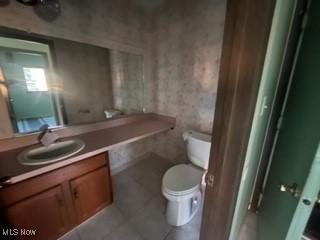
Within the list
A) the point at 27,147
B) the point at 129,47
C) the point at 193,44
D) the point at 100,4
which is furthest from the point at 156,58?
the point at 27,147

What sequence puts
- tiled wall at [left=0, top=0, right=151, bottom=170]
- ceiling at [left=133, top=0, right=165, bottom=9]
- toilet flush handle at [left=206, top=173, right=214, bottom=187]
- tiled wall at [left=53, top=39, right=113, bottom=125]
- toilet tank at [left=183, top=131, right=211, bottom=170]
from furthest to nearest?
ceiling at [left=133, top=0, right=165, bottom=9] → toilet tank at [left=183, top=131, right=211, bottom=170] → tiled wall at [left=53, top=39, right=113, bottom=125] → tiled wall at [left=0, top=0, right=151, bottom=170] → toilet flush handle at [left=206, top=173, right=214, bottom=187]

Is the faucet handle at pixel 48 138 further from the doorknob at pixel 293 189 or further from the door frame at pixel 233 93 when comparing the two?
the doorknob at pixel 293 189

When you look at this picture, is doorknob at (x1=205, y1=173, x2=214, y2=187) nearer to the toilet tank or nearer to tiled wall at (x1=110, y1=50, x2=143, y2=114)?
the toilet tank

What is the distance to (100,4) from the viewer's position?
161 cm

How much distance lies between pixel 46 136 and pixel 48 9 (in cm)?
109

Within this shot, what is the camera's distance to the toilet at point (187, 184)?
4.48ft

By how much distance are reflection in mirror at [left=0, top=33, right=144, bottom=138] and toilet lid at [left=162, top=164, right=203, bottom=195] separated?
1088 millimetres

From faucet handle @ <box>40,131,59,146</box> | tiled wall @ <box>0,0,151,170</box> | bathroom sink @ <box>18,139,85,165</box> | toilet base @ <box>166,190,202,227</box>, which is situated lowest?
toilet base @ <box>166,190,202,227</box>

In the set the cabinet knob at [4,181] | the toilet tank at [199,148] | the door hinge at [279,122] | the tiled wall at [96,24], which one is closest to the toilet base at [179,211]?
the toilet tank at [199,148]

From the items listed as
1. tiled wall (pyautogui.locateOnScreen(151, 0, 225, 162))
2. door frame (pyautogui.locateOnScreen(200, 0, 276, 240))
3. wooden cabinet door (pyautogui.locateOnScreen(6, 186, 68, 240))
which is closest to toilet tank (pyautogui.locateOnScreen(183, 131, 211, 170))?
tiled wall (pyautogui.locateOnScreen(151, 0, 225, 162))

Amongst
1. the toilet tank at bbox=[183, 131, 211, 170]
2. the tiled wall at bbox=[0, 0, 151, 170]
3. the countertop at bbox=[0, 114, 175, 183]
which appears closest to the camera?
the countertop at bbox=[0, 114, 175, 183]

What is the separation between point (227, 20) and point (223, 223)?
0.78 meters

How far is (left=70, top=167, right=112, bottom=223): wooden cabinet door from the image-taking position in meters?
1.33

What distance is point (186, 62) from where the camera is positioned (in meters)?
1.94
